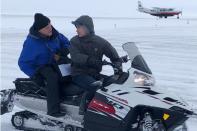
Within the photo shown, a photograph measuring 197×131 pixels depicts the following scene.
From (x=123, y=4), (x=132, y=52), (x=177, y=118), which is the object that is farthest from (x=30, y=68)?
(x=123, y=4)

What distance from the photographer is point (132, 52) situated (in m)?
5.21

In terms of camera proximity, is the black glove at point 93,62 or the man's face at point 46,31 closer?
the black glove at point 93,62

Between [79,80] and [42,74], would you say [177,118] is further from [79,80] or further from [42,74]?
[42,74]

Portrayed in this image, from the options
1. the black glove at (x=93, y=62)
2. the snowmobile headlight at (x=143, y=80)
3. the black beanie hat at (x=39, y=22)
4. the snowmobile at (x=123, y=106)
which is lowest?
the snowmobile at (x=123, y=106)

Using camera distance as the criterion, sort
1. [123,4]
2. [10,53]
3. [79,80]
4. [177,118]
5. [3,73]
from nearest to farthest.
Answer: [177,118] < [79,80] < [3,73] < [10,53] < [123,4]

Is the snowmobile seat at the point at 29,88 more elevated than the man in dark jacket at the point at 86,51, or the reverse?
the man in dark jacket at the point at 86,51

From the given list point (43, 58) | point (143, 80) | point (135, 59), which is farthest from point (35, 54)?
point (143, 80)

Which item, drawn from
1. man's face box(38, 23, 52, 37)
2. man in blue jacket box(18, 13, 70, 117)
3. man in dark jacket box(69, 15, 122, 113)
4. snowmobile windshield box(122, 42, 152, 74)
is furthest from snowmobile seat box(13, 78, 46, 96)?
snowmobile windshield box(122, 42, 152, 74)

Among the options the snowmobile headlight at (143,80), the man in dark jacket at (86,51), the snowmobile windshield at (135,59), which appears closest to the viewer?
the snowmobile headlight at (143,80)

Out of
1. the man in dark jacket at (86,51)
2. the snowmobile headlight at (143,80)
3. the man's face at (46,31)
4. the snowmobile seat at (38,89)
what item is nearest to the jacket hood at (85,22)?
the man in dark jacket at (86,51)

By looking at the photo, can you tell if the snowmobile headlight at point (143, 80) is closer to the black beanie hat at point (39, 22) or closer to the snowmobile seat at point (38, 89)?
the snowmobile seat at point (38, 89)

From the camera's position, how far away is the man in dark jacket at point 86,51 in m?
5.43

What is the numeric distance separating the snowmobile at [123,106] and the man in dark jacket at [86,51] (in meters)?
0.14

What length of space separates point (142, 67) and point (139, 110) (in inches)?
18.2
